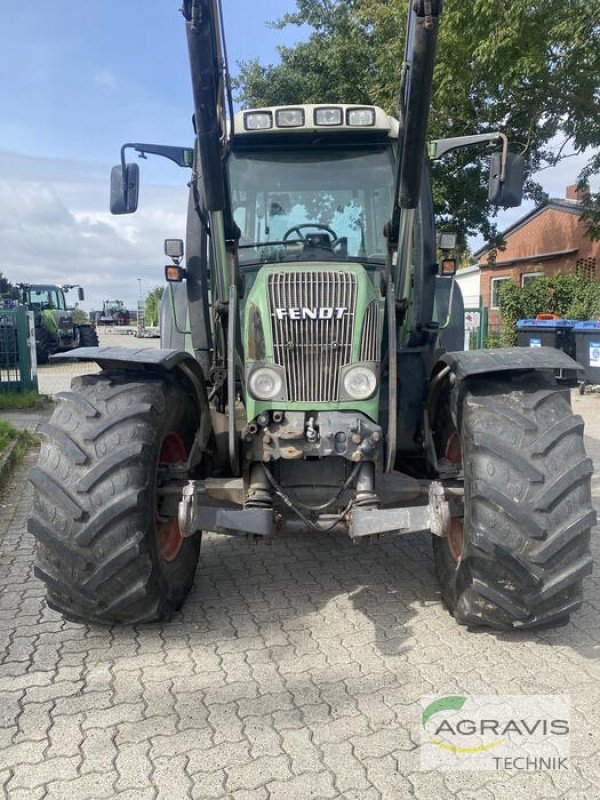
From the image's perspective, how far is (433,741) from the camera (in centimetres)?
263

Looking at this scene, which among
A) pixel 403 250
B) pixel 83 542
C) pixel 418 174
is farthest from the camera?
pixel 403 250

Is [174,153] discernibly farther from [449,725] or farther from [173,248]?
[449,725]

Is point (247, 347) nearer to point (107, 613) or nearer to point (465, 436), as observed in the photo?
point (465, 436)

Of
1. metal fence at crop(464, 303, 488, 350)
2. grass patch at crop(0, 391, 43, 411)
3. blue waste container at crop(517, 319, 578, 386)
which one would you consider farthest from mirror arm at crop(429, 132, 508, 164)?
metal fence at crop(464, 303, 488, 350)

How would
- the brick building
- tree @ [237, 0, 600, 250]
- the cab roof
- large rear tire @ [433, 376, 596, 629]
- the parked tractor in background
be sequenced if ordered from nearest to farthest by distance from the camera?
large rear tire @ [433, 376, 596, 629], the cab roof, tree @ [237, 0, 600, 250], the brick building, the parked tractor in background

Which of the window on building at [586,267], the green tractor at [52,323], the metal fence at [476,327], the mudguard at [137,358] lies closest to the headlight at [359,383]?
the mudguard at [137,358]

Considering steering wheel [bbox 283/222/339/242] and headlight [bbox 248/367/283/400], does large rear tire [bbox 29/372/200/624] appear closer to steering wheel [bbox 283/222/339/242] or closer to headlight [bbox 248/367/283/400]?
headlight [bbox 248/367/283/400]

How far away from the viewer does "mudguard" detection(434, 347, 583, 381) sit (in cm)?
318

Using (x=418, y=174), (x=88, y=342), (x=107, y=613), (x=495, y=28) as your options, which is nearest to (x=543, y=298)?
(x=495, y=28)

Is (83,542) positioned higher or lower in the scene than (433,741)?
higher

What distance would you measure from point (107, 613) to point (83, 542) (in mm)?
405

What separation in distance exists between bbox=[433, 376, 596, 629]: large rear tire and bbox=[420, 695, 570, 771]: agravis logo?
15.0 inches

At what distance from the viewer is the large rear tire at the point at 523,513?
2951mm

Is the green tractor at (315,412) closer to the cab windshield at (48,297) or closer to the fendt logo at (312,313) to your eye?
the fendt logo at (312,313)
